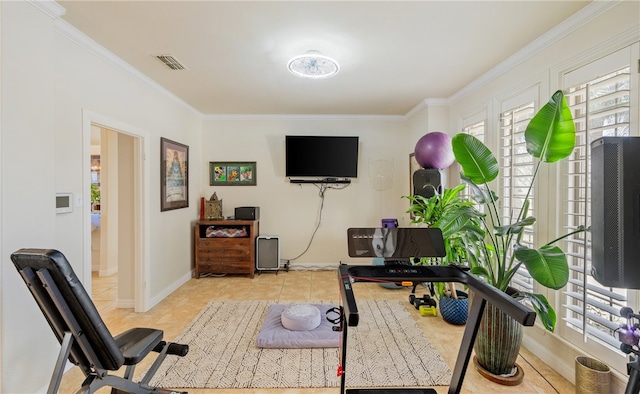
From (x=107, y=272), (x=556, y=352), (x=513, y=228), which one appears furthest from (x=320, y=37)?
(x=107, y=272)

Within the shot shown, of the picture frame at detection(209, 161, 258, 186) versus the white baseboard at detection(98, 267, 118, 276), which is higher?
the picture frame at detection(209, 161, 258, 186)

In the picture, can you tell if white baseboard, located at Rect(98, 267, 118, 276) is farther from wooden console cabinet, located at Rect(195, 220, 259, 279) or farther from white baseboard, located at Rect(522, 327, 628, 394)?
white baseboard, located at Rect(522, 327, 628, 394)

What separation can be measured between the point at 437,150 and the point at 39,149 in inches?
141

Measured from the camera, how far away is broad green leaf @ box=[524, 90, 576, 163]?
5.81 feet

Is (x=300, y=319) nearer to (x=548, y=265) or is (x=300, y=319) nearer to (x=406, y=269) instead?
(x=406, y=269)

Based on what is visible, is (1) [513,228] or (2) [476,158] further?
(2) [476,158]

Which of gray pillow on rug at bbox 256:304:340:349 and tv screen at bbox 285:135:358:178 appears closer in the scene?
gray pillow on rug at bbox 256:304:340:349

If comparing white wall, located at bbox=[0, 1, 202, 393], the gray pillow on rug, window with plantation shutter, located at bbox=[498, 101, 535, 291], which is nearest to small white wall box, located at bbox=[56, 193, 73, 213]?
white wall, located at bbox=[0, 1, 202, 393]

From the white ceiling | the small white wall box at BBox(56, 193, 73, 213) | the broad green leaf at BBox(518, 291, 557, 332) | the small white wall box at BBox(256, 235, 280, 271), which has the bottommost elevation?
the small white wall box at BBox(256, 235, 280, 271)

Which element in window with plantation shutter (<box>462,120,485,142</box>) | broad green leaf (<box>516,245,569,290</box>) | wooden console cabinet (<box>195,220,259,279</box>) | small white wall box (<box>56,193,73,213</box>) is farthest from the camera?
wooden console cabinet (<box>195,220,259,279</box>)

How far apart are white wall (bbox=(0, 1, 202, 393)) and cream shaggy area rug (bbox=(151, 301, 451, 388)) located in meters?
0.85

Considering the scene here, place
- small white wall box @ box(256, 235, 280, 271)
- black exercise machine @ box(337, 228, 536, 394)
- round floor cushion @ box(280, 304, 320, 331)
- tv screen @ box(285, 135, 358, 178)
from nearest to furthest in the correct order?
black exercise machine @ box(337, 228, 536, 394) → round floor cushion @ box(280, 304, 320, 331) → small white wall box @ box(256, 235, 280, 271) → tv screen @ box(285, 135, 358, 178)

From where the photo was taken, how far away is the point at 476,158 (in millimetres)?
2096

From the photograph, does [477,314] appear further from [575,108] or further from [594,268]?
[575,108]
